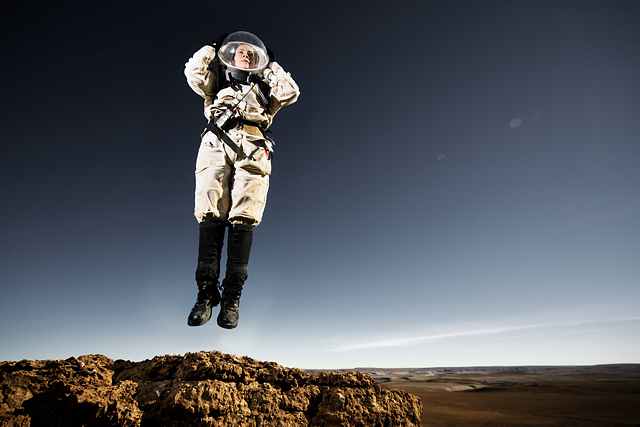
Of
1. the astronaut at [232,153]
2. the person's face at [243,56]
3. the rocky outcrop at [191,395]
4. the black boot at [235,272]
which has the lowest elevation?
the rocky outcrop at [191,395]

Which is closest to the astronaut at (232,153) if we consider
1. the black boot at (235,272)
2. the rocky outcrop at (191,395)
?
the black boot at (235,272)

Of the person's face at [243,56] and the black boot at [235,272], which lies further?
the person's face at [243,56]

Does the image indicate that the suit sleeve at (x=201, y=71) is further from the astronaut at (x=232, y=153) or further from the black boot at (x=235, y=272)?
the black boot at (x=235, y=272)

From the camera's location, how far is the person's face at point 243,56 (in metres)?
3.52

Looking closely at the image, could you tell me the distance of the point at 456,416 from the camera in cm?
332

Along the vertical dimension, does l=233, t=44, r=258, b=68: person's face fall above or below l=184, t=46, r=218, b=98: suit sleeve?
above

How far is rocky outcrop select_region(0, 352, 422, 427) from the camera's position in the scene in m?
1.63

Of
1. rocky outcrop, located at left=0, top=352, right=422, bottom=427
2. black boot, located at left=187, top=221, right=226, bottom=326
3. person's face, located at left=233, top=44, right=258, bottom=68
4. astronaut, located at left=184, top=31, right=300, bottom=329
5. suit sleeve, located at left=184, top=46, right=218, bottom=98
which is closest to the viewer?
rocky outcrop, located at left=0, top=352, right=422, bottom=427

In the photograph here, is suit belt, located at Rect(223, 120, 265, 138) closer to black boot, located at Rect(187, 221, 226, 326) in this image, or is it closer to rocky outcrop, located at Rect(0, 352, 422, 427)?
black boot, located at Rect(187, 221, 226, 326)

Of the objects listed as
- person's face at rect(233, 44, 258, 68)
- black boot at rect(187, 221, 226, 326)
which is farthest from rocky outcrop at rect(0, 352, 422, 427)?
person's face at rect(233, 44, 258, 68)

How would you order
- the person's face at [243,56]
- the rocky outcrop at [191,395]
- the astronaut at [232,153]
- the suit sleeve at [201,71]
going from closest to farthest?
the rocky outcrop at [191,395], the astronaut at [232,153], the suit sleeve at [201,71], the person's face at [243,56]

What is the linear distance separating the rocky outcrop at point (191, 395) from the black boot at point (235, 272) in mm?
727

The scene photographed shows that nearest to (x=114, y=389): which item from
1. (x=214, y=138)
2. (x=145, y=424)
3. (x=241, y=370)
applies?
(x=145, y=424)

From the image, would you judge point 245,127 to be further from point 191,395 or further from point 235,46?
point 191,395
